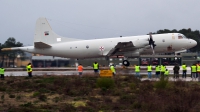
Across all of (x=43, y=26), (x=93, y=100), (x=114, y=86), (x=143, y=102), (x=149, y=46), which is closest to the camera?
(x=143, y=102)

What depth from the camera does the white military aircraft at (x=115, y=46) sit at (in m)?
47.2

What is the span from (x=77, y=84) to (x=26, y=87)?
14.1 feet

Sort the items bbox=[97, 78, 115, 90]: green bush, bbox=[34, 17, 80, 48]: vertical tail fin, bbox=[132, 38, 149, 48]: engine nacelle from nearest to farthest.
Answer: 1. bbox=[97, 78, 115, 90]: green bush
2. bbox=[132, 38, 149, 48]: engine nacelle
3. bbox=[34, 17, 80, 48]: vertical tail fin

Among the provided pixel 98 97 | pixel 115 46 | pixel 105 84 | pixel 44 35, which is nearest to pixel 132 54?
pixel 115 46

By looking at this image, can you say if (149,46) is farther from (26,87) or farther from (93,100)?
(93,100)

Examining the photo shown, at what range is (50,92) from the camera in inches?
1069

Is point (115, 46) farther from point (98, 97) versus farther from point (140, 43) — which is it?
point (98, 97)

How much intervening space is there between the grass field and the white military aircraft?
1261 cm

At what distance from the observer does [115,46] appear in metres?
47.0

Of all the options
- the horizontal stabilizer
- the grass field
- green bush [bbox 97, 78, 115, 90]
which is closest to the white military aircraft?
the horizontal stabilizer

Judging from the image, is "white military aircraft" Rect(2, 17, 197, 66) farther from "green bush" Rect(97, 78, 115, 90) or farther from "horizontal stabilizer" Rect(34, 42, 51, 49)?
"green bush" Rect(97, 78, 115, 90)

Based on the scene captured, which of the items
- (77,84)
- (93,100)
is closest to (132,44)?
(77,84)

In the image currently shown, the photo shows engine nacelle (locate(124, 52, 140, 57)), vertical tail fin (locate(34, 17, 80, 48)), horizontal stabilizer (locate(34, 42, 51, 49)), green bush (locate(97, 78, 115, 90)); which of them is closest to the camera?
green bush (locate(97, 78, 115, 90))

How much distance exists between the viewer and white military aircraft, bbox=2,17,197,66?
47.2 meters
